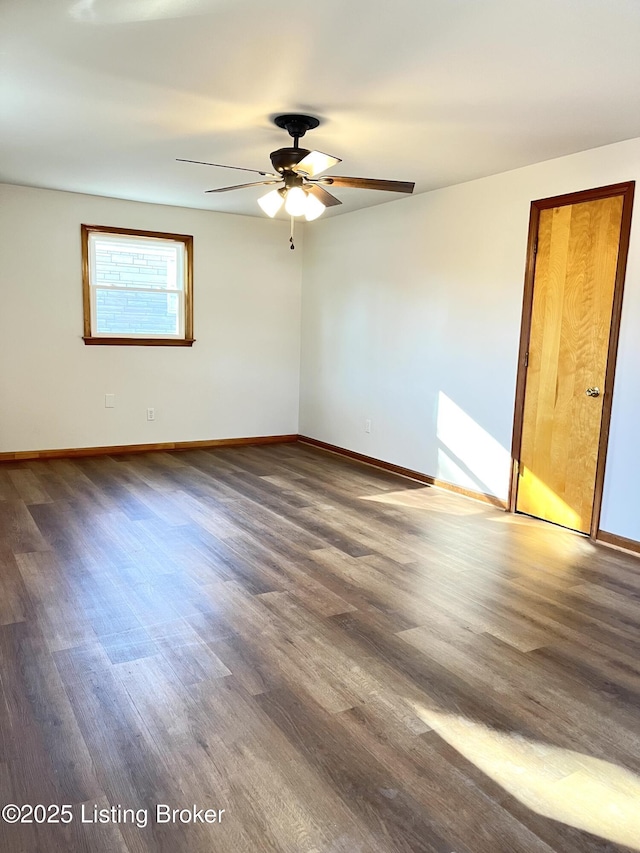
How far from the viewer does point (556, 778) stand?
6.04 feet

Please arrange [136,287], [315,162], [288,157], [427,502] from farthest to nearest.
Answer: [136,287], [427,502], [288,157], [315,162]

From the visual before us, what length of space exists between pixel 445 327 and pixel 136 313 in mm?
3168

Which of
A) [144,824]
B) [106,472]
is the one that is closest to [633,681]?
[144,824]

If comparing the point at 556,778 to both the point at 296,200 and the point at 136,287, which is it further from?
the point at 136,287

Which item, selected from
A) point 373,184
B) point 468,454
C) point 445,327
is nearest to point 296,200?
point 373,184

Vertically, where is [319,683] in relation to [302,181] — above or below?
below

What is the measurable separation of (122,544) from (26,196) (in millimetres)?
3700

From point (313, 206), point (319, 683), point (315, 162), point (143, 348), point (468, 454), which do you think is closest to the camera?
point (319, 683)

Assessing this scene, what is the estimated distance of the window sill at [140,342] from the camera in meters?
6.05

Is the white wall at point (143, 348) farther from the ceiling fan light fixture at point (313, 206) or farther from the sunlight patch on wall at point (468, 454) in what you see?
the ceiling fan light fixture at point (313, 206)

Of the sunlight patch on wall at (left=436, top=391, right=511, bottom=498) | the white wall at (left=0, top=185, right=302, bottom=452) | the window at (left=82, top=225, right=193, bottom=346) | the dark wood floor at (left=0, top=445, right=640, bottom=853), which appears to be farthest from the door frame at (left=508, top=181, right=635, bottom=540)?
the window at (left=82, top=225, right=193, bottom=346)

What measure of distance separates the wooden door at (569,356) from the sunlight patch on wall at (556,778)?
7.74ft

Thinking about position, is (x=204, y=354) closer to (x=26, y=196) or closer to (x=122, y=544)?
(x=26, y=196)

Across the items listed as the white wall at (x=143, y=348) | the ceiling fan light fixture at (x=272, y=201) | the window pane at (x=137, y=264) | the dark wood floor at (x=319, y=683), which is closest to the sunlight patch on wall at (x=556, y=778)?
the dark wood floor at (x=319, y=683)
